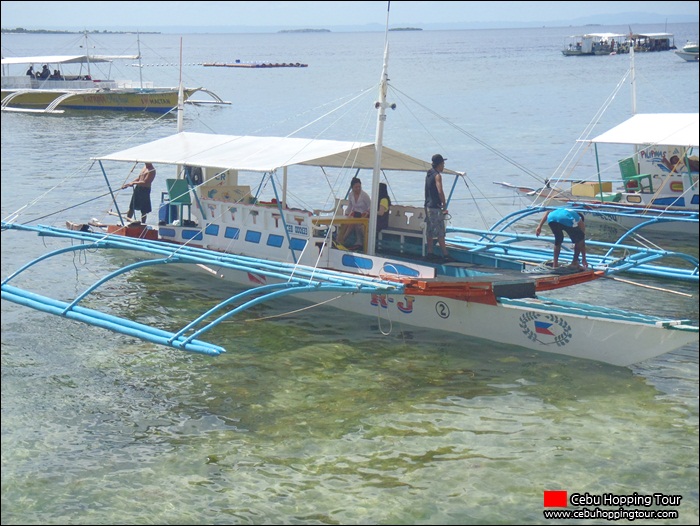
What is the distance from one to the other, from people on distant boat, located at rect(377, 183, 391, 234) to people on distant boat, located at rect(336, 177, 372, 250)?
0.30 meters

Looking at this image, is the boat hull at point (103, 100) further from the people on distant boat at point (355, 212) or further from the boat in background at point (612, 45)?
the boat in background at point (612, 45)

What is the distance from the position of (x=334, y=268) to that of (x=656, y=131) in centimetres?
1158

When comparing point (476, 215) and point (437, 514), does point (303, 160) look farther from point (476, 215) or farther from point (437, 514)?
point (476, 215)

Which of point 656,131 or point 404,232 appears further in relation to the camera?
point 656,131

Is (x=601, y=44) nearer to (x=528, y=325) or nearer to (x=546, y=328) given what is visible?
(x=528, y=325)

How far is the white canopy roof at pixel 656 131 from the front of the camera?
22.5m

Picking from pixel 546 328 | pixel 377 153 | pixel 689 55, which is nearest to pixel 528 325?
pixel 546 328

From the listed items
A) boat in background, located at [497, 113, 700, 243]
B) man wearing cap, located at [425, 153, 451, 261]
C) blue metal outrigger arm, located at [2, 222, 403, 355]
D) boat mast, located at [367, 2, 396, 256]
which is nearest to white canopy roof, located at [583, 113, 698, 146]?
boat in background, located at [497, 113, 700, 243]

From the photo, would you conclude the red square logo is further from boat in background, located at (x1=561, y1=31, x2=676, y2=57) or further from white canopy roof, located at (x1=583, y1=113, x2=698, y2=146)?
boat in background, located at (x1=561, y1=31, x2=676, y2=57)

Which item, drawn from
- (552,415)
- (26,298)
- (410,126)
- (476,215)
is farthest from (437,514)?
(410,126)

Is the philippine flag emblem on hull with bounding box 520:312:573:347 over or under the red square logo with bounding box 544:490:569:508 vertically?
over

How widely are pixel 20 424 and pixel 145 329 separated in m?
2.21

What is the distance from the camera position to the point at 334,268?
16.8 meters

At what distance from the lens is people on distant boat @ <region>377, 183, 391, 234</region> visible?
1762cm
